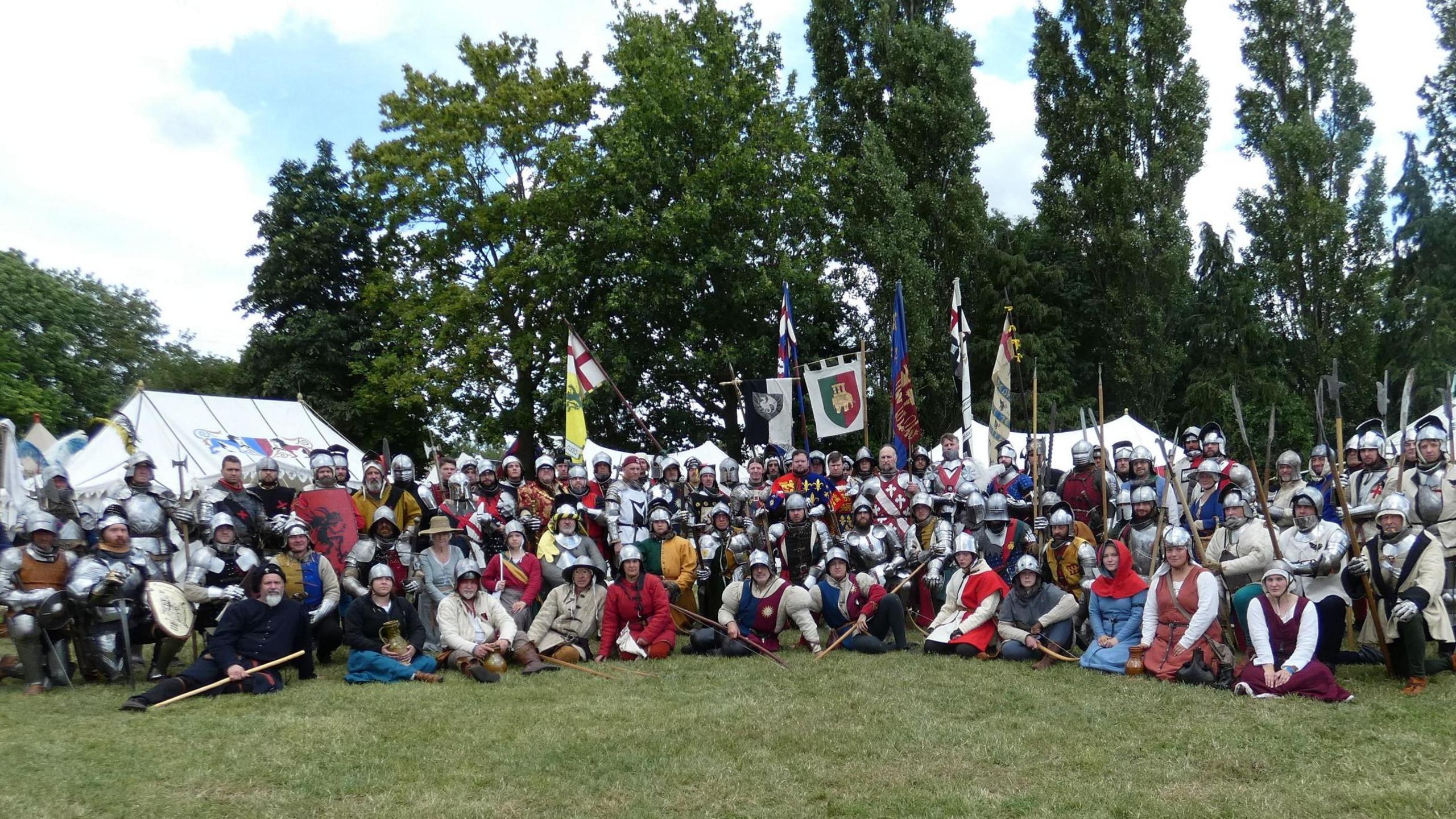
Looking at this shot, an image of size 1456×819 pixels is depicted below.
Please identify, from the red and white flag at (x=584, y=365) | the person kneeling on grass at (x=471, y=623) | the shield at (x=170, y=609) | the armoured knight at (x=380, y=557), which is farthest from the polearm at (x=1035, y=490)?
the shield at (x=170, y=609)

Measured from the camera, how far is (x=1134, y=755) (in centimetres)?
548

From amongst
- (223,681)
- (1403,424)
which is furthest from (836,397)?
(223,681)

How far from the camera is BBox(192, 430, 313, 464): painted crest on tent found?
55.9 ft

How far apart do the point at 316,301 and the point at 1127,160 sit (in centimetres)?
1979

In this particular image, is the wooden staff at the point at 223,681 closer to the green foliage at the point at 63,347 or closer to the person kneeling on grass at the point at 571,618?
the person kneeling on grass at the point at 571,618

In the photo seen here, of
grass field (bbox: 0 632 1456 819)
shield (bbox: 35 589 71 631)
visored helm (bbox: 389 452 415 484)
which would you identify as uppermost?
visored helm (bbox: 389 452 415 484)

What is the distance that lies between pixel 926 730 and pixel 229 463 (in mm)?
6625

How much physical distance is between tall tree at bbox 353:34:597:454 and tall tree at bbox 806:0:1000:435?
242 inches

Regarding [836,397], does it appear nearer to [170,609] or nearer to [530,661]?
[530,661]

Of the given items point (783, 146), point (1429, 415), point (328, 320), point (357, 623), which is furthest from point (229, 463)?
point (328, 320)

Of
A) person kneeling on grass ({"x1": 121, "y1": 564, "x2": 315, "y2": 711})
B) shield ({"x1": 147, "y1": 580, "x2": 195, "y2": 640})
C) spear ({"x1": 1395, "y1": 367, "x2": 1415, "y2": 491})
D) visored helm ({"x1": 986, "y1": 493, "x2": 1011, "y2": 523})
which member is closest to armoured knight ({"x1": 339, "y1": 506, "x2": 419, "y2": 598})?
person kneeling on grass ({"x1": 121, "y1": 564, "x2": 315, "y2": 711})

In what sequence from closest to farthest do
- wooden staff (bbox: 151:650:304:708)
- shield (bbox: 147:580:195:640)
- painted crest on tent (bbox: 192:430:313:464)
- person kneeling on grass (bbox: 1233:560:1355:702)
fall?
person kneeling on grass (bbox: 1233:560:1355:702) → wooden staff (bbox: 151:650:304:708) → shield (bbox: 147:580:195:640) → painted crest on tent (bbox: 192:430:313:464)

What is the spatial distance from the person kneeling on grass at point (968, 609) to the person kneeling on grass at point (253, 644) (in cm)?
512

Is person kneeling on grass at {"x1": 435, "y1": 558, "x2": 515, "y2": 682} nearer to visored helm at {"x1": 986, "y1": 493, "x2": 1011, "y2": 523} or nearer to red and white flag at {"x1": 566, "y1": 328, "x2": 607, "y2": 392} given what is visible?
visored helm at {"x1": 986, "y1": 493, "x2": 1011, "y2": 523}
